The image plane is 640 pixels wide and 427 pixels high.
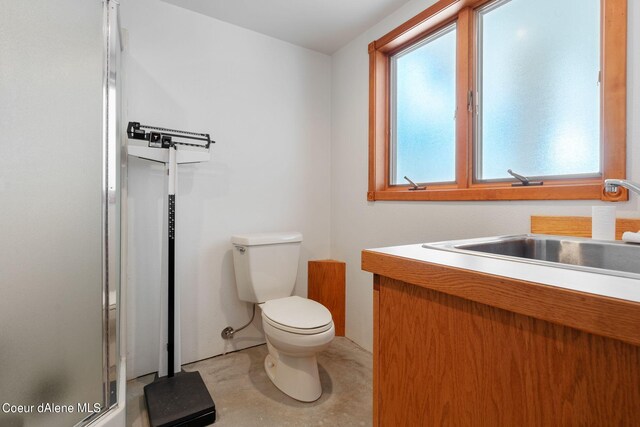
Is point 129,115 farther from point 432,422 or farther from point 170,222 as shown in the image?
point 432,422

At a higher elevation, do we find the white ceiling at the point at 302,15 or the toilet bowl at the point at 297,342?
the white ceiling at the point at 302,15

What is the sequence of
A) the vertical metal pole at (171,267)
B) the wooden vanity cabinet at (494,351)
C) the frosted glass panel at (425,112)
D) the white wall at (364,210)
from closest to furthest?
the wooden vanity cabinet at (494,351)
the white wall at (364,210)
the vertical metal pole at (171,267)
the frosted glass panel at (425,112)

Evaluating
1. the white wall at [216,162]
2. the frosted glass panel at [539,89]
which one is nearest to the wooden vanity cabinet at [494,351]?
the frosted glass panel at [539,89]

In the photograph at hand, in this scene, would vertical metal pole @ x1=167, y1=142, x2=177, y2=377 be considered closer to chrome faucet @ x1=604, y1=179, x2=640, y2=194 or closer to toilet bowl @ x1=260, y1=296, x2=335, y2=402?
toilet bowl @ x1=260, y1=296, x2=335, y2=402

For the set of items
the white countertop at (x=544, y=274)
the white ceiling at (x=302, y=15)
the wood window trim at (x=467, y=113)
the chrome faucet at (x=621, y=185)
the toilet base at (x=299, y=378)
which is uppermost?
the white ceiling at (x=302, y=15)

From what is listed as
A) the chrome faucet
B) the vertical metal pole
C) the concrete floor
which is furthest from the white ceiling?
the concrete floor

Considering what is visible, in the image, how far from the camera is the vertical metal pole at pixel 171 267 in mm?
1619

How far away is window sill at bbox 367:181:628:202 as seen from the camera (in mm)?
1104

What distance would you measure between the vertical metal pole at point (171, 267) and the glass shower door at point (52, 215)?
1.29ft

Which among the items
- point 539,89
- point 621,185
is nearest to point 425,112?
point 539,89

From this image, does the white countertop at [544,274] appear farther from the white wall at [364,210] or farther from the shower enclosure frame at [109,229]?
the shower enclosure frame at [109,229]

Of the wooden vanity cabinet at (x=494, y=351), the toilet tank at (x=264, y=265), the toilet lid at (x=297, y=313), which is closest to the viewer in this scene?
the wooden vanity cabinet at (x=494, y=351)

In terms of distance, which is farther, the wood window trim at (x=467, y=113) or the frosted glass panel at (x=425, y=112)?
the frosted glass panel at (x=425, y=112)

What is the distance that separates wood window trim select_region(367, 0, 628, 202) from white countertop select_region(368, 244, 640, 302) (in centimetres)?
76
